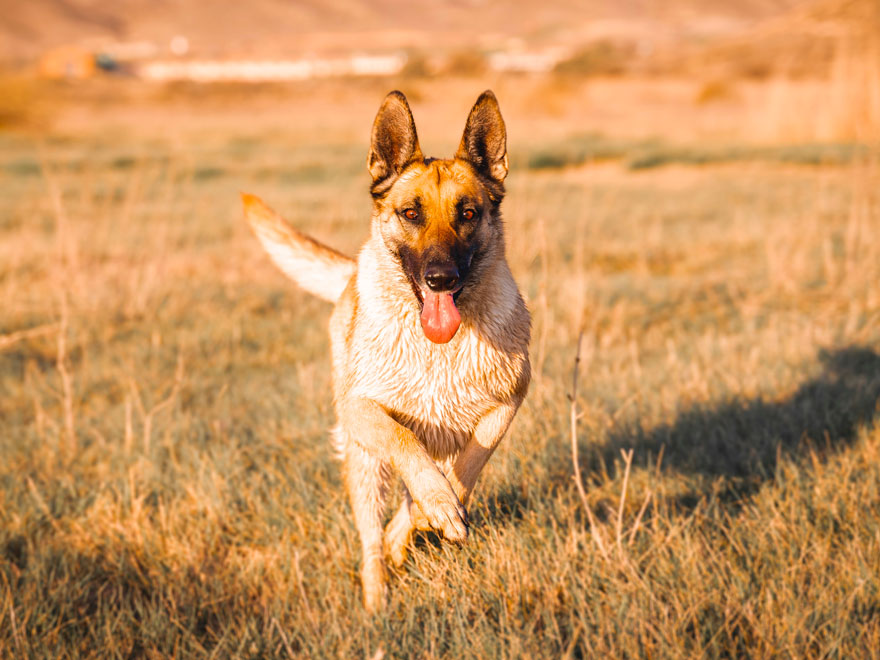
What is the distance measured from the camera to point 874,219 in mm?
9203

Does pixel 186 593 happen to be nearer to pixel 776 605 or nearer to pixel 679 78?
pixel 776 605

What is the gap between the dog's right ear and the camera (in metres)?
2.86

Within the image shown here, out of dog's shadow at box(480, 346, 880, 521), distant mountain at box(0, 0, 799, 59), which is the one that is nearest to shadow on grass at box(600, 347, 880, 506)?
dog's shadow at box(480, 346, 880, 521)

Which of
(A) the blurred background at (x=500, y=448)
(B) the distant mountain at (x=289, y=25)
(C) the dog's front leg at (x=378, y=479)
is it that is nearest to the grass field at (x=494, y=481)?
(A) the blurred background at (x=500, y=448)

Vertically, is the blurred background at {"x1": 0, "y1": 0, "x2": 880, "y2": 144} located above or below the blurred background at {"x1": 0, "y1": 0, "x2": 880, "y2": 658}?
above

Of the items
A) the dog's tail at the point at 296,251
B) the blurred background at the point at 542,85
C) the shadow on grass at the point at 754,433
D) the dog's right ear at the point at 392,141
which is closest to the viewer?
the dog's right ear at the point at 392,141

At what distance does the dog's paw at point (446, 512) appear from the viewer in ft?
7.28

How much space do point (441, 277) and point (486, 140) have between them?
874mm

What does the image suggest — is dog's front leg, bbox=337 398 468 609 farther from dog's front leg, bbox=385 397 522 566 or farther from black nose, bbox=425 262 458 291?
black nose, bbox=425 262 458 291

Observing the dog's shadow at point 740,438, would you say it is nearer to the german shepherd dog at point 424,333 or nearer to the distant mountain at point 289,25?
the german shepherd dog at point 424,333

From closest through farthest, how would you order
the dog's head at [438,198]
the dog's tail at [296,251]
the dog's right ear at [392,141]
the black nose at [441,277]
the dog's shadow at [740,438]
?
the black nose at [441,277] → the dog's head at [438,198] → the dog's right ear at [392,141] → the dog's shadow at [740,438] → the dog's tail at [296,251]

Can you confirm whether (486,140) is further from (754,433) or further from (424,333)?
(754,433)

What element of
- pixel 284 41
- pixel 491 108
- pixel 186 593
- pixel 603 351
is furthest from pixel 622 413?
pixel 284 41

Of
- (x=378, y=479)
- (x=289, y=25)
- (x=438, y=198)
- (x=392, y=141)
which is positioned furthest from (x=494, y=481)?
(x=289, y=25)
